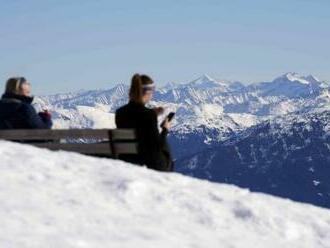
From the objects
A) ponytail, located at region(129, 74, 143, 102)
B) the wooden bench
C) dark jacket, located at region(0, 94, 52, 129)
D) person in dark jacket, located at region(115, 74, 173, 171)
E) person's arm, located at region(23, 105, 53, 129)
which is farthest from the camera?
person's arm, located at region(23, 105, 53, 129)

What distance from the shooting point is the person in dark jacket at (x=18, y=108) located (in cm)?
1361

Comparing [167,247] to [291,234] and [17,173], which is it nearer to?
[291,234]

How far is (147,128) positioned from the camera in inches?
512

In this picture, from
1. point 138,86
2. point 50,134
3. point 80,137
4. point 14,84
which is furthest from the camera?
Answer: point 80,137

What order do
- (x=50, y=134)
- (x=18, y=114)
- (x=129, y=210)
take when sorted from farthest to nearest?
(x=18, y=114) < (x=50, y=134) < (x=129, y=210)

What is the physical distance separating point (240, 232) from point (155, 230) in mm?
1254

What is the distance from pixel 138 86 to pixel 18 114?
102 inches

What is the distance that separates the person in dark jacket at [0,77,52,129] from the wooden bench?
32 centimetres

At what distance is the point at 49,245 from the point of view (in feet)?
25.4

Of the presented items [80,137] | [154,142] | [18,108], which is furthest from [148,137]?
[18,108]

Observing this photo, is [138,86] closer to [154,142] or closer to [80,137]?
[154,142]

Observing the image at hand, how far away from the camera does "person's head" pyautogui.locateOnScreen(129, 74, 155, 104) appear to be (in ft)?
41.5

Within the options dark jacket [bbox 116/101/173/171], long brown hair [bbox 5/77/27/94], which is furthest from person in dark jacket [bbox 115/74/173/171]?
long brown hair [bbox 5/77/27/94]

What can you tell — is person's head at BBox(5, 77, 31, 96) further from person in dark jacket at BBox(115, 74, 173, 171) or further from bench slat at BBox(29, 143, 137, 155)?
person in dark jacket at BBox(115, 74, 173, 171)
